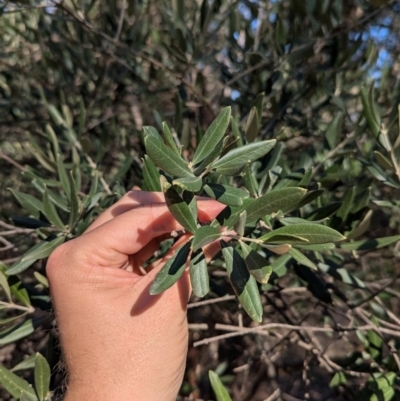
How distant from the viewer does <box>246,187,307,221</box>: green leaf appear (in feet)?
2.70

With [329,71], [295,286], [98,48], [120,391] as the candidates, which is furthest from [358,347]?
[98,48]

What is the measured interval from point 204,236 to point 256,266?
11 cm

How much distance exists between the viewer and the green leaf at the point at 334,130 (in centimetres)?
150

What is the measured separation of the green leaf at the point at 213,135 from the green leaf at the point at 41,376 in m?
0.65

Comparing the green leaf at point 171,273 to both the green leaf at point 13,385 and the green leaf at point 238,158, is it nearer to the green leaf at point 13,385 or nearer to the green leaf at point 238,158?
the green leaf at point 238,158

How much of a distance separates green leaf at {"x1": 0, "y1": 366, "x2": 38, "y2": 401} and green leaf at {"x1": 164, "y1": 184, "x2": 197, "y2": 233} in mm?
671

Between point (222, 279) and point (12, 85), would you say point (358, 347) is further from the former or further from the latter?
point (12, 85)

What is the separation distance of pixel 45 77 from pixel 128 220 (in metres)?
1.73

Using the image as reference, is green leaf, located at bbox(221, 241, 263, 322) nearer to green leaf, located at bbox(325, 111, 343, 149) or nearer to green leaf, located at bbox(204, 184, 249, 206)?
green leaf, located at bbox(204, 184, 249, 206)

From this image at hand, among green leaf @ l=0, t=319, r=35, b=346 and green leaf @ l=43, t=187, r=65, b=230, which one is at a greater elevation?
green leaf @ l=43, t=187, r=65, b=230

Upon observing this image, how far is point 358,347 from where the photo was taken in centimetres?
197

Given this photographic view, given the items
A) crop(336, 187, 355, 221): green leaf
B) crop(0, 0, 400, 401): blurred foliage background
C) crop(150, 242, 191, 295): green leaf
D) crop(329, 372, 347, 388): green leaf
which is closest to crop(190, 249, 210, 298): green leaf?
crop(150, 242, 191, 295): green leaf

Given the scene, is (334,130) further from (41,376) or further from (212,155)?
(41,376)

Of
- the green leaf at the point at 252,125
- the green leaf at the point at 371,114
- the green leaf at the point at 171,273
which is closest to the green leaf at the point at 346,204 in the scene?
the green leaf at the point at 371,114
